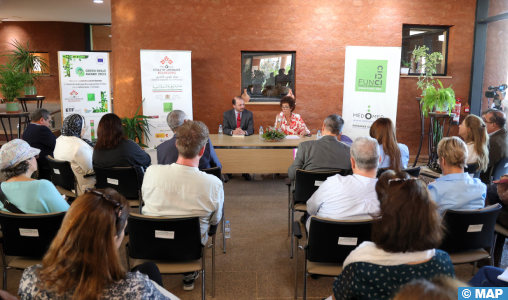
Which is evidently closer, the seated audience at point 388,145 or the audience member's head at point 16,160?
the audience member's head at point 16,160

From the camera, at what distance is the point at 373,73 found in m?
6.43

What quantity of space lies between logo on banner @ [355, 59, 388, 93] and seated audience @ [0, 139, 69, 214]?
525cm

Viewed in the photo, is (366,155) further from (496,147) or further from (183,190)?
(496,147)

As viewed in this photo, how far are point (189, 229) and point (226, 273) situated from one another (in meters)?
1.07

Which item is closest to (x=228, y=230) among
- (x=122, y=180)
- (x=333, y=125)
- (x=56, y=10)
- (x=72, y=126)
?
(x=122, y=180)

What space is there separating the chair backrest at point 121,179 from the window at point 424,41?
5.92m

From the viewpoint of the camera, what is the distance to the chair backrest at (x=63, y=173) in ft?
11.7

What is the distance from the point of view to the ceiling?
32.7 feet

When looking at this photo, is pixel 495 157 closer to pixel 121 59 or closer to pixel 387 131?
pixel 387 131

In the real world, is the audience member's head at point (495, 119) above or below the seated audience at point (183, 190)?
above

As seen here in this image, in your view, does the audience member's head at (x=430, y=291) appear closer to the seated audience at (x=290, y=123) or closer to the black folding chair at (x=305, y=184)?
the black folding chair at (x=305, y=184)

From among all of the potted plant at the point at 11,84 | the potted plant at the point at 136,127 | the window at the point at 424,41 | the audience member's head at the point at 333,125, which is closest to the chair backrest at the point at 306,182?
the audience member's head at the point at 333,125

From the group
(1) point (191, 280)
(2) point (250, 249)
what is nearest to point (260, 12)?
(2) point (250, 249)

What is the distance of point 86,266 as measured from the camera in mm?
1274
